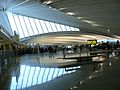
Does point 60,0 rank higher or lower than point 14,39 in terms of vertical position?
higher

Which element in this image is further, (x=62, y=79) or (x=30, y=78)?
(x=30, y=78)

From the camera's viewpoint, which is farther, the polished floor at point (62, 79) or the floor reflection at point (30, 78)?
the floor reflection at point (30, 78)

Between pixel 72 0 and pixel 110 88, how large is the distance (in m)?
20.7

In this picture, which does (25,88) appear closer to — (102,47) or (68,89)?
(68,89)

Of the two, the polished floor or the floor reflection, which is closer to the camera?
the polished floor

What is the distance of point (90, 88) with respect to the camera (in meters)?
7.46

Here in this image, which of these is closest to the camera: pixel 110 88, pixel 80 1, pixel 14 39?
pixel 110 88

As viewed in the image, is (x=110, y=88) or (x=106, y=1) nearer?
(x=110, y=88)

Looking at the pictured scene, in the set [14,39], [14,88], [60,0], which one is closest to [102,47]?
[14,39]

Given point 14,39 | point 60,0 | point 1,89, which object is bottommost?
point 1,89

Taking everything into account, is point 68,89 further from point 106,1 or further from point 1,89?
point 106,1

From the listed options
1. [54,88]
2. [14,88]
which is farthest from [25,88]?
[54,88]

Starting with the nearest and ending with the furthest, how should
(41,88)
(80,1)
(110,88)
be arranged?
(110,88), (41,88), (80,1)

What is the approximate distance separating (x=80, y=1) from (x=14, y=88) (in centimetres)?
1988
